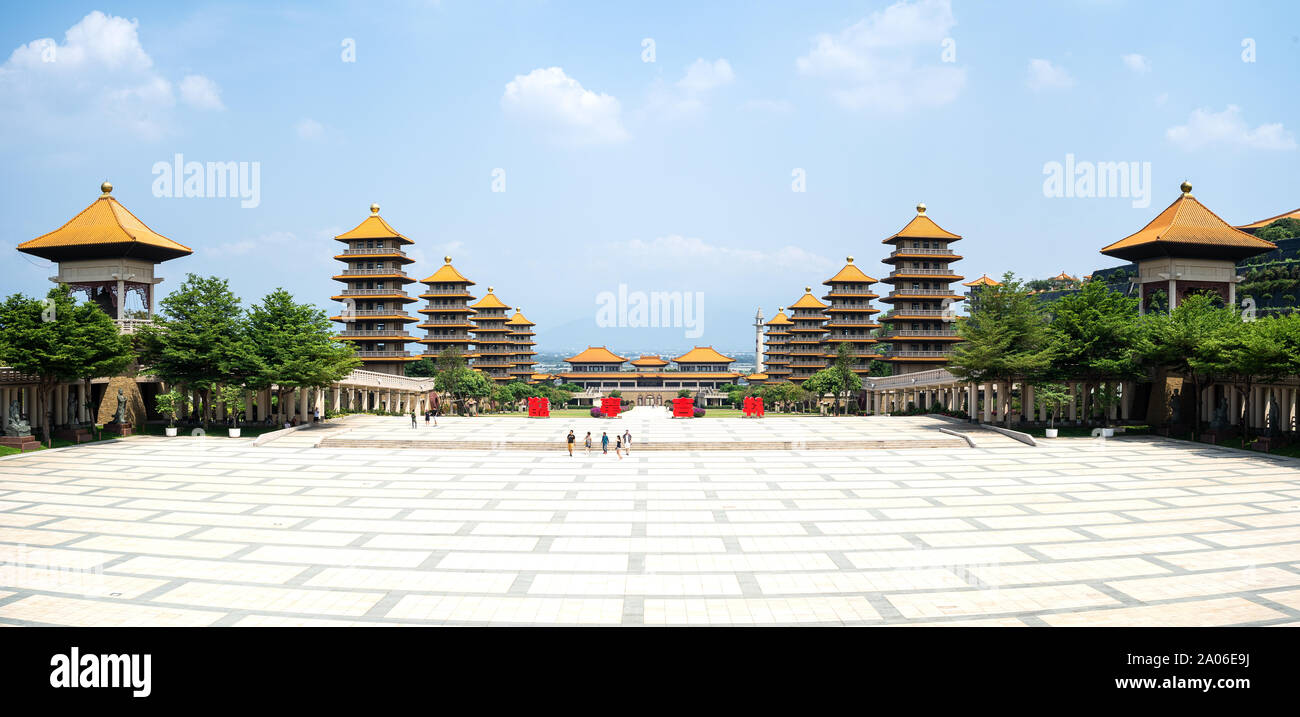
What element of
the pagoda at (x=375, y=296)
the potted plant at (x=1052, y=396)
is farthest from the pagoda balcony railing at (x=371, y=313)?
the potted plant at (x=1052, y=396)

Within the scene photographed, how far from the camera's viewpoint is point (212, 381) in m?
38.5

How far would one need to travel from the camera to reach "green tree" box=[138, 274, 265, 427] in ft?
123

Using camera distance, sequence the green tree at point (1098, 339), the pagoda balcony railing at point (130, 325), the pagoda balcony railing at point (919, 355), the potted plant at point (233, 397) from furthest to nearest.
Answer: the pagoda balcony railing at point (919, 355) → the pagoda balcony railing at point (130, 325) → the potted plant at point (233, 397) → the green tree at point (1098, 339)

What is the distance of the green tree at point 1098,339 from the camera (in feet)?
120

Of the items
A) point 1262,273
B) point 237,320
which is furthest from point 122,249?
point 1262,273

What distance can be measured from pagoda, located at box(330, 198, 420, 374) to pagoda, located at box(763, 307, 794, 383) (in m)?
50.6

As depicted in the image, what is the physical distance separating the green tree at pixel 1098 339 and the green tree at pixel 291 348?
39.4m

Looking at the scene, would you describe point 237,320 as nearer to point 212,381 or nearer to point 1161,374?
point 212,381

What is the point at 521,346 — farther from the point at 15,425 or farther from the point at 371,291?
the point at 15,425

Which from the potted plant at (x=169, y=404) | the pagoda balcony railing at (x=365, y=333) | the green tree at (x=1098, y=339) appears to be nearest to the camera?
the green tree at (x=1098, y=339)

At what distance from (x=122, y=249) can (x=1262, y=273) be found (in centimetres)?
9500


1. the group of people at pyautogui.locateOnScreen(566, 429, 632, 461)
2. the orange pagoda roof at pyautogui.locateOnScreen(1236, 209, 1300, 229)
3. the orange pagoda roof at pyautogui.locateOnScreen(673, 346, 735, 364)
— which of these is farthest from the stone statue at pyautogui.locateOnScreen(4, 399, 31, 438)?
the orange pagoda roof at pyautogui.locateOnScreen(1236, 209, 1300, 229)

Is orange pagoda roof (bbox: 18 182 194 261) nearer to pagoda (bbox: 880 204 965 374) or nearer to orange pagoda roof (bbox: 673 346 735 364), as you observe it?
pagoda (bbox: 880 204 965 374)

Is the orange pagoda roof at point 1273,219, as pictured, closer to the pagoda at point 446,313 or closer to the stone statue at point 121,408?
the pagoda at point 446,313
